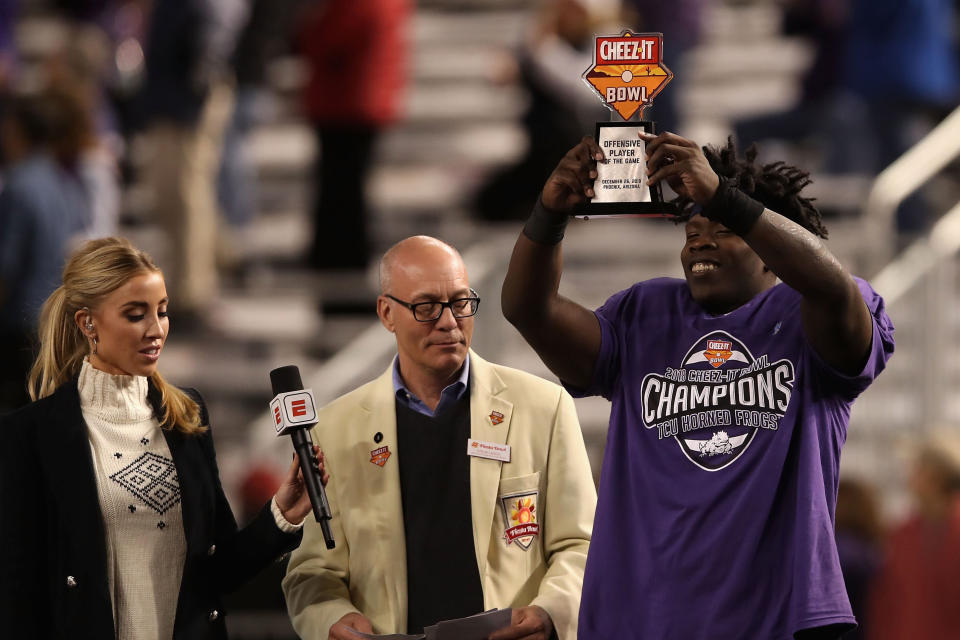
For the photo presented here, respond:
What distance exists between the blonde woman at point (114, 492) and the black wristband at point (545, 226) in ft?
2.65

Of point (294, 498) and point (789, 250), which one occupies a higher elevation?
point (789, 250)

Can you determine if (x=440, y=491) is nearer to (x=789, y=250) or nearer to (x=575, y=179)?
(x=575, y=179)

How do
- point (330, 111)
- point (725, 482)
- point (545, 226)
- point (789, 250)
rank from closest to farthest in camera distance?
1. point (789, 250)
2. point (725, 482)
3. point (545, 226)
4. point (330, 111)

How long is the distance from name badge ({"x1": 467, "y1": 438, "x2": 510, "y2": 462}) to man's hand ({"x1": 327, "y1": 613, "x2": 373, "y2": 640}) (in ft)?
1.60

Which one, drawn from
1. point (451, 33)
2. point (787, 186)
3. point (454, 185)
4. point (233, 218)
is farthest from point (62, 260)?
point (451, 33)

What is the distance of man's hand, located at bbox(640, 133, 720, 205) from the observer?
147 inches

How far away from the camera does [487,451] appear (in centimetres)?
442

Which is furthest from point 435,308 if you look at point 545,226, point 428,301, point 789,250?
point 789,250

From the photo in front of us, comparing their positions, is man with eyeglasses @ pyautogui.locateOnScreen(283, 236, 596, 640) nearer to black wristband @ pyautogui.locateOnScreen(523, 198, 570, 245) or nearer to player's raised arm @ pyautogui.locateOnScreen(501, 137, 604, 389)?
player's raised arm @ pyautogui.locateOnScreen(501, 137, 604, 389)

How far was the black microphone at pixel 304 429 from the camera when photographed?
13.2 ft

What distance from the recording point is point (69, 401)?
13.8ft

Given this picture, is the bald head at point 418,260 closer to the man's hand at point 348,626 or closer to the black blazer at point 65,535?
the black blazer at point 65,535

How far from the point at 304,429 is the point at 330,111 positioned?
5526mm

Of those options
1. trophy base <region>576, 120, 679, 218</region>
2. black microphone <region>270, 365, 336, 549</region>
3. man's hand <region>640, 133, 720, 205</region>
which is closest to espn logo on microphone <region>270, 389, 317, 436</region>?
black microphone <region>270, 365, 336, 549</region>
